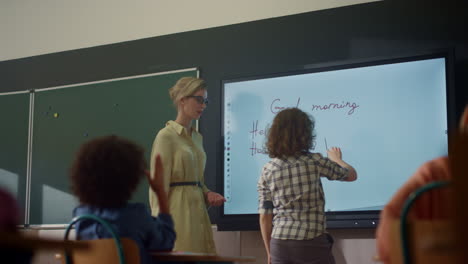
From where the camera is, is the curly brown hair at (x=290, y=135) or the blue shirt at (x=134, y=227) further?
the curly brown hair at (x=290, y=135)

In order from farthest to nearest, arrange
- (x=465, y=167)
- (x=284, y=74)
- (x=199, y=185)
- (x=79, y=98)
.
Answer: (x=79, y=98), (x=284, y=74), (x=199, y=185), (x=465, y=167)

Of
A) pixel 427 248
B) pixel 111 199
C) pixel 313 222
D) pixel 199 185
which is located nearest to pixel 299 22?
pixel 199 185

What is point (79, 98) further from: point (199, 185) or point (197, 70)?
point (199, 185)

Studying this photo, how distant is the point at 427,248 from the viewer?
3.75ft

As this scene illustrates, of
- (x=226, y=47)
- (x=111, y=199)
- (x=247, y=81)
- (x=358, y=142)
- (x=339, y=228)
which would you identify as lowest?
(x=339, y=228)

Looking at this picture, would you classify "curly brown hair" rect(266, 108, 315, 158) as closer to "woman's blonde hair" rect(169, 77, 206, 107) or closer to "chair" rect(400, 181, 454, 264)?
"woman's blonde hair" rect(169, 77, 206, 107)

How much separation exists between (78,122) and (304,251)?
3.01 m

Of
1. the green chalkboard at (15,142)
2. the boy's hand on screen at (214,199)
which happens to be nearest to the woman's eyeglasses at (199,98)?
the boy's hand on screen at (214,199)

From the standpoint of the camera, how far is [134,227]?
2.10 metres

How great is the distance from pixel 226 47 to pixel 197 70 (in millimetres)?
294

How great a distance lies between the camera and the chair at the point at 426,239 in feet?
3.59

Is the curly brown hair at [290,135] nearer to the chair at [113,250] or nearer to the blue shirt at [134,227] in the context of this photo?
the blue shirt at [134,227]

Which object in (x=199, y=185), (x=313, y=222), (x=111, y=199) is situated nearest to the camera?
(x=111, y=199)

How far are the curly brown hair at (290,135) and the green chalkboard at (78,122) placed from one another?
1.83 metres
